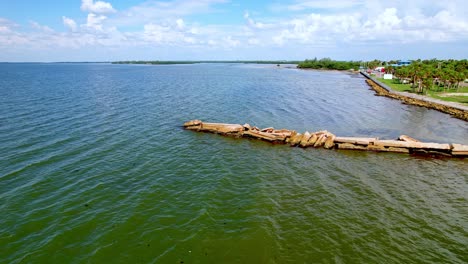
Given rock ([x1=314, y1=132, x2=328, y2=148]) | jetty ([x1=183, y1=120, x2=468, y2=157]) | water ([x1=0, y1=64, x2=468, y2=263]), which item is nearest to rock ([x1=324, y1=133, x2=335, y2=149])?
jetty ([x1=183, y1=120, x2=468, y2=157])

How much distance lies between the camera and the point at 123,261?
14141 mm

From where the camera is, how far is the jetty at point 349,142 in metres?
30.2

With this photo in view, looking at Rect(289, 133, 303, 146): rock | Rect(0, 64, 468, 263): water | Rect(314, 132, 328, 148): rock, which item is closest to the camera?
Rect(0, 64, 468, 263): water

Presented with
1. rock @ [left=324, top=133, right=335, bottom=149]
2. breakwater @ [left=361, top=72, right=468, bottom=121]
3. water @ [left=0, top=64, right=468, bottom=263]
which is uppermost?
breakwater @ [left=361, top=72, right=468, bottom=121]

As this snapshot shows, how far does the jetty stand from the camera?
98.9 ft

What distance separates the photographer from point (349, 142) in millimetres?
32312

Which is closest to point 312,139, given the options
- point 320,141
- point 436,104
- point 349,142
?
point 320,141

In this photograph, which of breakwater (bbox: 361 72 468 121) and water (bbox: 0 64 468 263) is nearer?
water (bbox: 0 64 468 263)

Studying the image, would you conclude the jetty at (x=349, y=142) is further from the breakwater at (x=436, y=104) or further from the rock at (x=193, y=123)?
the breakwater at (x=436, y=104)

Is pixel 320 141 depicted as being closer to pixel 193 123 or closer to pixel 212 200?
pixel 193 123

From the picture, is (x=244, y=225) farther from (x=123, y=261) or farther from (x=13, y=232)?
(x=13, y=232)

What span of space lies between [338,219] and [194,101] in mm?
50369

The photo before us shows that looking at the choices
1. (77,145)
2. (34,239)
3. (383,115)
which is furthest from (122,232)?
(383,115)

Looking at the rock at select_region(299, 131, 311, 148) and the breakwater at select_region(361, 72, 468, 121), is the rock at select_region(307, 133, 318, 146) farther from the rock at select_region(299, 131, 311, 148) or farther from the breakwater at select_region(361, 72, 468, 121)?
the breakwater at select_region(361, 72, 468, 121)
